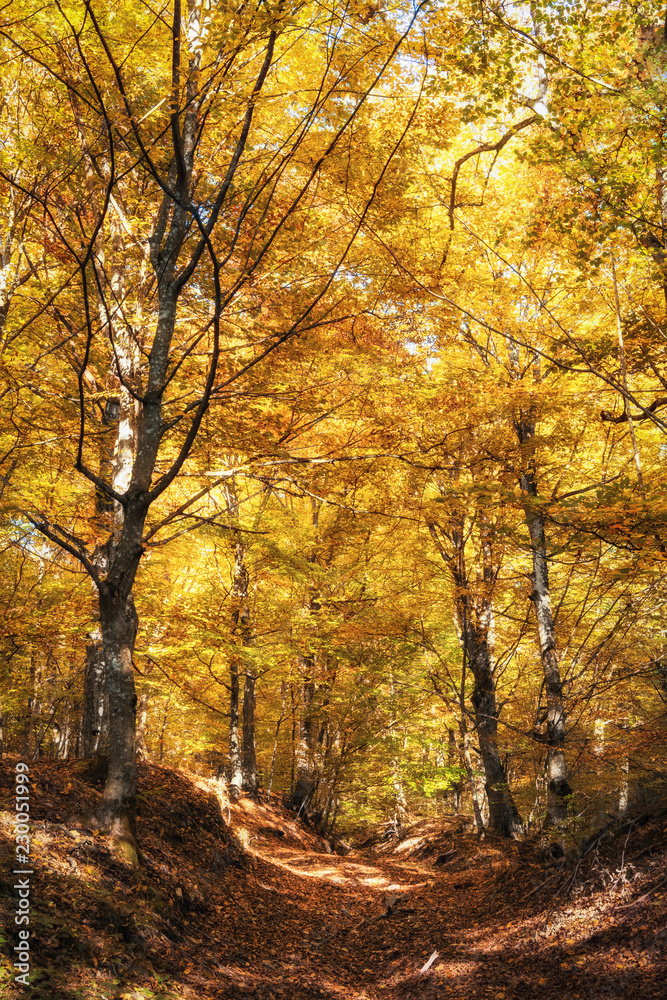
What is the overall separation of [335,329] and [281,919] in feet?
26.2

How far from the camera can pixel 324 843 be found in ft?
47.9

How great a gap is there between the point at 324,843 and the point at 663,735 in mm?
10879

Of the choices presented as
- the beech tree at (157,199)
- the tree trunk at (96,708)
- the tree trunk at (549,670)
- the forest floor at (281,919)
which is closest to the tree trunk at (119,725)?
the beech tree at (157,199)

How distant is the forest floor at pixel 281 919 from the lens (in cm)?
404

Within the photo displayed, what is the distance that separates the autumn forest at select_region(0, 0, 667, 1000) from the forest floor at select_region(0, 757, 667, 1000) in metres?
0.38

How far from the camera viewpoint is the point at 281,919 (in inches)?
288

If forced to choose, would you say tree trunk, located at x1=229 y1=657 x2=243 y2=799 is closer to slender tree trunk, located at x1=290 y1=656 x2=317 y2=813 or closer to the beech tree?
slender tree trunk, located at x1=290 y1=656 x2=317 y2=813

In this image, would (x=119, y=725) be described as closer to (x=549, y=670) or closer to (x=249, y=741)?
(x=549, y=670)

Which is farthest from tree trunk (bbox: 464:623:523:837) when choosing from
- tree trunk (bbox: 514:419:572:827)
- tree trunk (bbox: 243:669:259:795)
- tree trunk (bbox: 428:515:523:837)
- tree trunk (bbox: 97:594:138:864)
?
tree trunk (bbox: 97:594:138:864)

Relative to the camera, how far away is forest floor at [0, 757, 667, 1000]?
4.04 meters

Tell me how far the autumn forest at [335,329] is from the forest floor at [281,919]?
0.38 meters

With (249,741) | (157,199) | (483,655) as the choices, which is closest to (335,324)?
(157,199)

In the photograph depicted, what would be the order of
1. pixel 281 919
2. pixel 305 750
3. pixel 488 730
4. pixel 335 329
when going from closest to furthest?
pixel 281 919, pixel 335 329, pixel 488 730, pixel 305 750

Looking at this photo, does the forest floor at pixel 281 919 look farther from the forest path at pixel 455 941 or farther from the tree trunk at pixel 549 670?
the tree trunk at pixel 549 670
